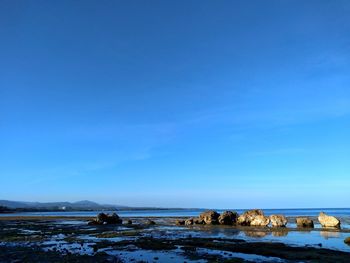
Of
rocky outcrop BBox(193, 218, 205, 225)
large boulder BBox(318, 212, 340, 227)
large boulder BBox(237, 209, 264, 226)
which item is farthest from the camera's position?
rocky outcrop BBox(193, 218, 205, 225)

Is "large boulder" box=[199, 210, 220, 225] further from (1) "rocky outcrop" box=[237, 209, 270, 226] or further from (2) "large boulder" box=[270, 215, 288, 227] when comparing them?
(2) "large boulder" box=[270, 215, 288, 227]

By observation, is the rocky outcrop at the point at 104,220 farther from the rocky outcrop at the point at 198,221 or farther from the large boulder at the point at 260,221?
the large boulder at the point at 260,221

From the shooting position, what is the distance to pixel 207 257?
27062mm

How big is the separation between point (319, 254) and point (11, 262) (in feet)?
75.3

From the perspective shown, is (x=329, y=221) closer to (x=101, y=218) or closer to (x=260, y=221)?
(x=260, y=221)

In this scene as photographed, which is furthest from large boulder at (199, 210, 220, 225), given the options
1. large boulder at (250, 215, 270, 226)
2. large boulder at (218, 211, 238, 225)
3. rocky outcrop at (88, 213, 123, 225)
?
rocky outcrop at (88, 213, 123, 225)

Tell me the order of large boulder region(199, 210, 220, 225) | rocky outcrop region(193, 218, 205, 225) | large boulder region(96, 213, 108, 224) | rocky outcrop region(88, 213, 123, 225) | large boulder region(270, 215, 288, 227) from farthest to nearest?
large boulder region(96, 213, 108, 224) → rocky outcrop region(88, 213, 123, 225) → rocky outcrop region(193, 218, 205, 225) → large boulder region(199, 210, 220, 225) → large boulder region(270, 215, 288, 227)

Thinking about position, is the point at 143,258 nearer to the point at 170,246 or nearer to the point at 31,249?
the point at 170,246

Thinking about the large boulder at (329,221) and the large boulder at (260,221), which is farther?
the large boulder at (260,221)

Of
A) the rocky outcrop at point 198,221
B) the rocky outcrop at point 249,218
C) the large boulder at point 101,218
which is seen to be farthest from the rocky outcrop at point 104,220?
the rocky outcrop at point 249,218

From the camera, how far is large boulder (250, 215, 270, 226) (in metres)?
66.8

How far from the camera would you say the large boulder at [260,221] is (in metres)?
66.8

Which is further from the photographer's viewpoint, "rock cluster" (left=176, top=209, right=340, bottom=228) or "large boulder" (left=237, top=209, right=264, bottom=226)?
"large boulder" (left=237, top=209, right=264, bottom=226)

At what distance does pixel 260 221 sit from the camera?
67562 mm
